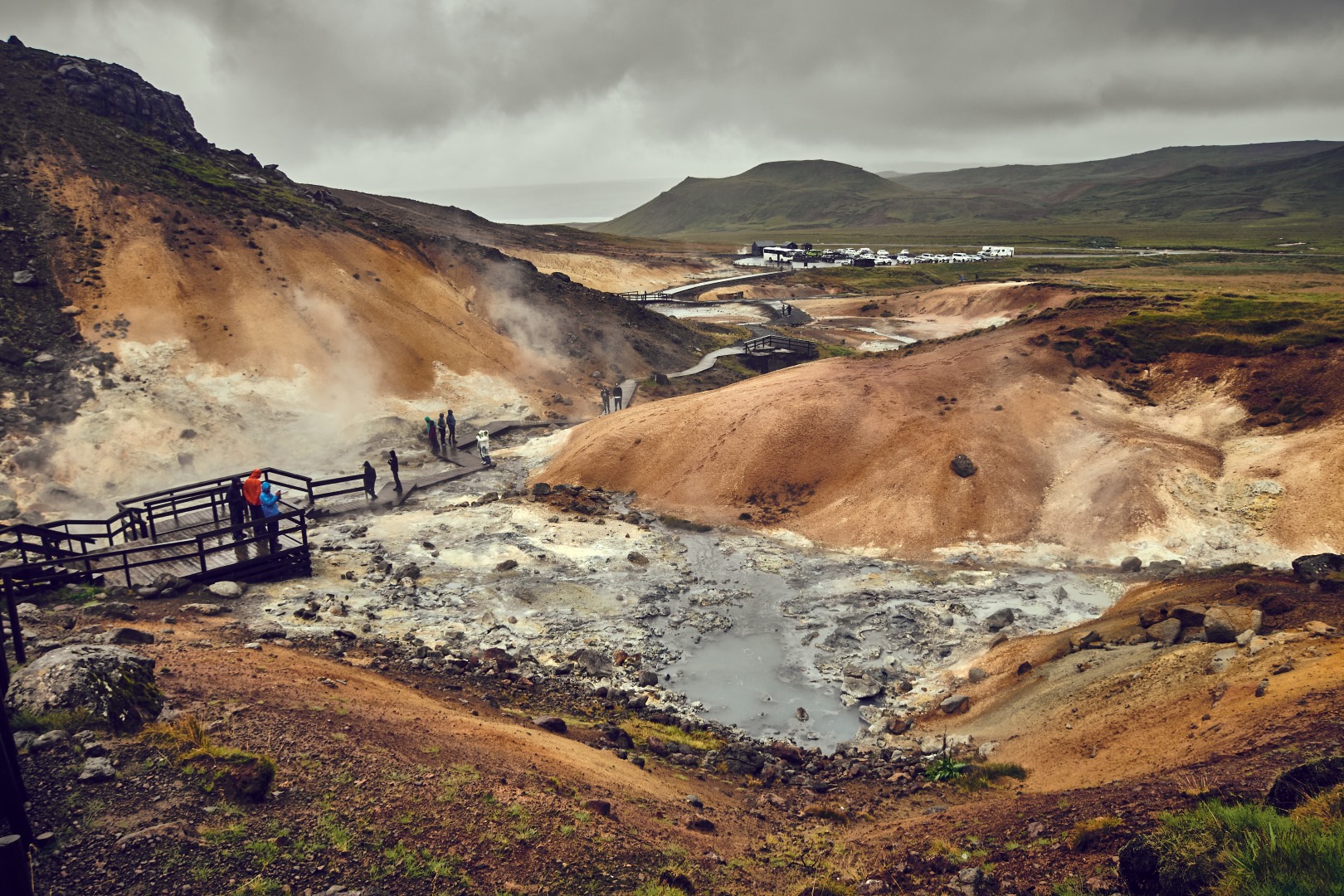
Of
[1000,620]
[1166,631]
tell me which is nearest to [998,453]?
[1000,620]

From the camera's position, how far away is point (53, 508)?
2675 centimetres

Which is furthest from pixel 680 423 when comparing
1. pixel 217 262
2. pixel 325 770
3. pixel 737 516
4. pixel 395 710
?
pixel 217 262

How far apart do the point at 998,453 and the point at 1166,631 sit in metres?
12.2

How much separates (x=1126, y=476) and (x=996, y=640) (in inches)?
380

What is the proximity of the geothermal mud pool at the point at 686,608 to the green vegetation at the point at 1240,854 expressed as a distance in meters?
8.58

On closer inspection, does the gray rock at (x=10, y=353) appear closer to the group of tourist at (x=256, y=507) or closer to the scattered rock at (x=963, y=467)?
the group of tourist at (x=256, y=507)

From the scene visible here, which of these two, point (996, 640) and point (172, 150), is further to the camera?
point (172, 150)

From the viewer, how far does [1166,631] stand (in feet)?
52.9

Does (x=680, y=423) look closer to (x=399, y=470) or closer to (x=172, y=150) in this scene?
(x=399, y=470)

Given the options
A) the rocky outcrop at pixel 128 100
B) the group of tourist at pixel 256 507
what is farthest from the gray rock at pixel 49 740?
the rocky outcrop at pixel 128 100

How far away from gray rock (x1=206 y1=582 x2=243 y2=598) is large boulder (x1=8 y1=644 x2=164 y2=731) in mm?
7750

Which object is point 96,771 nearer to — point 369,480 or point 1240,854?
point 1240,854

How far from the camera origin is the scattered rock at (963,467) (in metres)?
27.0

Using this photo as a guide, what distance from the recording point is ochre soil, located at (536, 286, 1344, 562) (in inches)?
957
